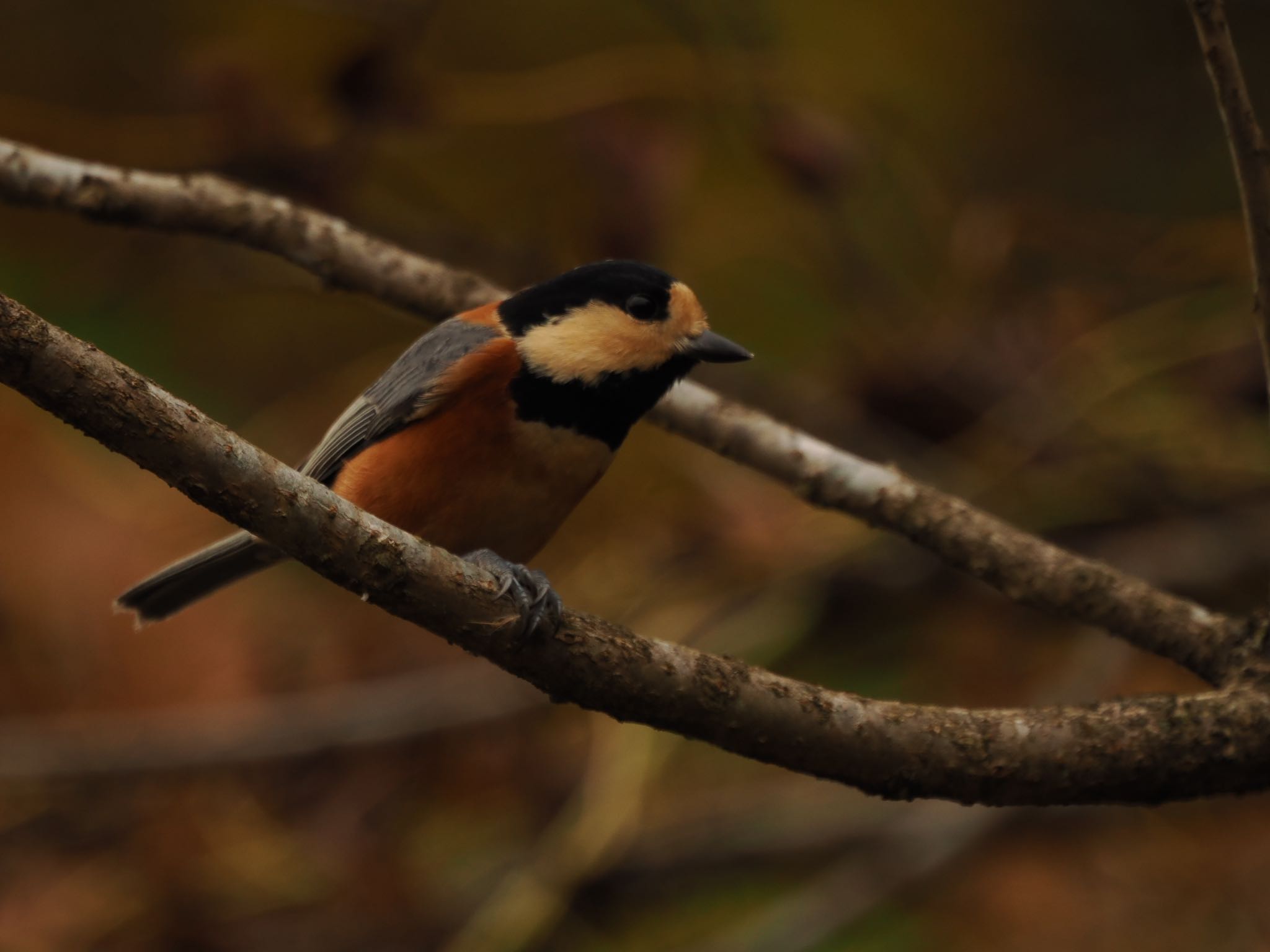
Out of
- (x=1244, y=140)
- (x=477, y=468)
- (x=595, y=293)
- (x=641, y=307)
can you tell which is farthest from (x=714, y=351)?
(x=1244, y=140)

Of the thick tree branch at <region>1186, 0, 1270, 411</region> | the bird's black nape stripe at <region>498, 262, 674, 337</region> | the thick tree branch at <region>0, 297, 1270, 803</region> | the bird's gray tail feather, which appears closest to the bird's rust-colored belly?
the bird's black nape stripe at <region>498, 262, 674, 337</region>

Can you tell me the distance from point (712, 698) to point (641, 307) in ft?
3.95

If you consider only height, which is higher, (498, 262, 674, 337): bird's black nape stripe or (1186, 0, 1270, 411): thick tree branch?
(1186, 0, 1270, 411): thick tree branch

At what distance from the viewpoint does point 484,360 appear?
119 inches

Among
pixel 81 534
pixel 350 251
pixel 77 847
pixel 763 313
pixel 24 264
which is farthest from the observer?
pixel 763 313

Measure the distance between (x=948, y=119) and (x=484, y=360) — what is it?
387cm

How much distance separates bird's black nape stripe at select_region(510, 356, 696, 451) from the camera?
3004mm

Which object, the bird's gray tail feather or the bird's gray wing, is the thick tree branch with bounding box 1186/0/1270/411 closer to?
the bird's gray wing

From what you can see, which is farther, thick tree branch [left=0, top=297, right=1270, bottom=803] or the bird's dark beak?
the bird's dark beak

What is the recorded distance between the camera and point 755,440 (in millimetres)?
3166

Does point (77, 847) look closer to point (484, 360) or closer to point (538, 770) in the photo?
point (538, 770)

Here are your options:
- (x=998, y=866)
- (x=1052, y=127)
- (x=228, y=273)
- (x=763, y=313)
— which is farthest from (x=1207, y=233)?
(x=228, y=273)

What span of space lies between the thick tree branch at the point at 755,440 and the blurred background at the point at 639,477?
2.40 feet

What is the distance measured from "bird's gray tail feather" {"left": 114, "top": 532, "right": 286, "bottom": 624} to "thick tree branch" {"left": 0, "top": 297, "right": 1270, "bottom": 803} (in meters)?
1.45
